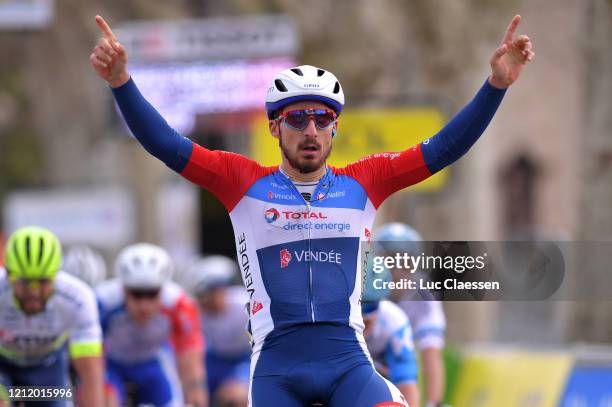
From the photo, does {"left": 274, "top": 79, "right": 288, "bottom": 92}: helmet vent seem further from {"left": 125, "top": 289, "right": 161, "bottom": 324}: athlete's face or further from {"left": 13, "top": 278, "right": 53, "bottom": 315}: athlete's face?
{"left": 125, "top": 289, "right": 161, "bottom": 324}: athlete's face

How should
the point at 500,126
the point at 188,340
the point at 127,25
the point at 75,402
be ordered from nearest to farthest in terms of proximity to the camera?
the point at 75,402, the point at 188,340, the point at 127,25, the point at 500,126

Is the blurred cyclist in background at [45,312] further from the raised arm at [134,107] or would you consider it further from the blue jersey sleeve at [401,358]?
the raised arm at [134,107]

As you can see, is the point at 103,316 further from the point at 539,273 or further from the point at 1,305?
the point at 539,273

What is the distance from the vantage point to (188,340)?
10180 mm

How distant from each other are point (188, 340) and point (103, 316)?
2.18ft

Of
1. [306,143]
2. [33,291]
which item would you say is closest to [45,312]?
[33,291]

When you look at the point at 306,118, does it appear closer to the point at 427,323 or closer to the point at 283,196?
the point at 283,196

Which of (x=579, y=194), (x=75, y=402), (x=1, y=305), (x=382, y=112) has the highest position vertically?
(x=382, y=112)

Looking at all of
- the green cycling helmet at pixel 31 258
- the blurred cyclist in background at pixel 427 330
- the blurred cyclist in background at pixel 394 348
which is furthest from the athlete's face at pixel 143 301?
the blurred cyclist in background at pixel 394 348

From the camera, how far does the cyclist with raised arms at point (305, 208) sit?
5.78m

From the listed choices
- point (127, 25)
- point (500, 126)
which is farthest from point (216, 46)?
point (500, 126)

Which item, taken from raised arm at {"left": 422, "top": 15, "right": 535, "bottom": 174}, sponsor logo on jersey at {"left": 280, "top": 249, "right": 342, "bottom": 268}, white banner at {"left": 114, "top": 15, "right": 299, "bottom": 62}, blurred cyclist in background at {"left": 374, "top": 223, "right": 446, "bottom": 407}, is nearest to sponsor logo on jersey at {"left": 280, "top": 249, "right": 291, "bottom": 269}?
sponsor logo on jersey at {"left": 280, "top": 249, "right": 342, "bottom": 268}

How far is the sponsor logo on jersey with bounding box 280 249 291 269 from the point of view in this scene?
231 inches

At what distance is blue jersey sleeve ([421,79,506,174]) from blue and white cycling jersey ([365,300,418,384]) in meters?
2.00
